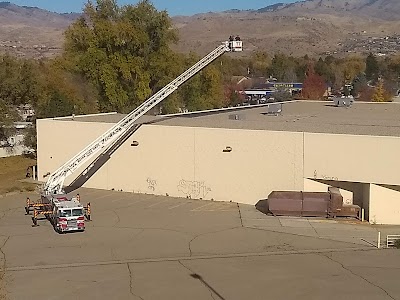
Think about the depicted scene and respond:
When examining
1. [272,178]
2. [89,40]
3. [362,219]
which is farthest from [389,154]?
[89,40]

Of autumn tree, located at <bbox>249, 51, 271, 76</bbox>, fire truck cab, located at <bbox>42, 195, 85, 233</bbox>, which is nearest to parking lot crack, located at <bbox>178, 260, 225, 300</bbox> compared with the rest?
fire truck cab, located at <bbox>42, 195, 85, 233</bbox>

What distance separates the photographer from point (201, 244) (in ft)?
83.7

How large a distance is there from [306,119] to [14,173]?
19.8 metres

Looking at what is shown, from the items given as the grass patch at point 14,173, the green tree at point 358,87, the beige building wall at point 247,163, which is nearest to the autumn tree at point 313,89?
the green tree at point 358,87

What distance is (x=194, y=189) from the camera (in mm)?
34031

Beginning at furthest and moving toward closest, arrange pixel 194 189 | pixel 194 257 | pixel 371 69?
pixel 371 69 < pixel 194 189 < pixel 194 257

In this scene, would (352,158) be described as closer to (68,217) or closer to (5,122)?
(68,217)

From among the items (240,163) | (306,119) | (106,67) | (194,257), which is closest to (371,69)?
(106,67)

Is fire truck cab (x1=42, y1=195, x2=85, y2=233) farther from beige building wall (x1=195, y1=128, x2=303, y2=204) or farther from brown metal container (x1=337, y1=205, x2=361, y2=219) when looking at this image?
brown metal container (x1=337, y1=205, x2=361, y2=219)

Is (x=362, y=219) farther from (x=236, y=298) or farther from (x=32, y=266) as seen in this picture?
(x=32, y=266)

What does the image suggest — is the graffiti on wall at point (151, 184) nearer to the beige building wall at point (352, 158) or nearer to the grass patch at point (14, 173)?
the grass patch at point (14, 173)

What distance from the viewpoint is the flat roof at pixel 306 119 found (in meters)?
32.4

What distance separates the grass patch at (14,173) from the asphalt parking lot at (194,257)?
5.23m

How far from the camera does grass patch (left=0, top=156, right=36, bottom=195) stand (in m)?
37.7
